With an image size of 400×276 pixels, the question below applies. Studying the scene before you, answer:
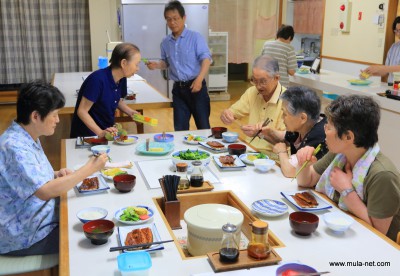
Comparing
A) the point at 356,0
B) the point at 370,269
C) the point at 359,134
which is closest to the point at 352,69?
the point at 356,0

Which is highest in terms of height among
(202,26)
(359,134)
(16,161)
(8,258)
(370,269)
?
(202,26)

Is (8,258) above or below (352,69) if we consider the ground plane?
below

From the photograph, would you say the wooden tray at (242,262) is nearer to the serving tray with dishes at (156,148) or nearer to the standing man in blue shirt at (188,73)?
the serving tray with dishes at (156,148)

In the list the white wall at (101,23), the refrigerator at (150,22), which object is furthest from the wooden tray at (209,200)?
the white wall at (101,23)

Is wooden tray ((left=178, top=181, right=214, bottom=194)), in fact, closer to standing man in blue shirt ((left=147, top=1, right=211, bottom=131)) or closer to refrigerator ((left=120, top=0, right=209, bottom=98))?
standing man in blue shirt ((left=147, top=1, right=211, bottom=131))

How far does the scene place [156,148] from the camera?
2.54 m

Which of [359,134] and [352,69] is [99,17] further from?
[359,134]

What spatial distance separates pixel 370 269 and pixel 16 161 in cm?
136

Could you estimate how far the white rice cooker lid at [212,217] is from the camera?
4.94ft

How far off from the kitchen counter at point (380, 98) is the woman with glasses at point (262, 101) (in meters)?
1.27

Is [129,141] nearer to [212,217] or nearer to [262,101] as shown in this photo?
[262,101]

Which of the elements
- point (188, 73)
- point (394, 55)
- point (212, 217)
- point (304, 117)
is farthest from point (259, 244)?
point (394, 55)

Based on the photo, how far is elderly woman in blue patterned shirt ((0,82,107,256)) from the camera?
1734mm

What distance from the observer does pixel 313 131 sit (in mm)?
2301
